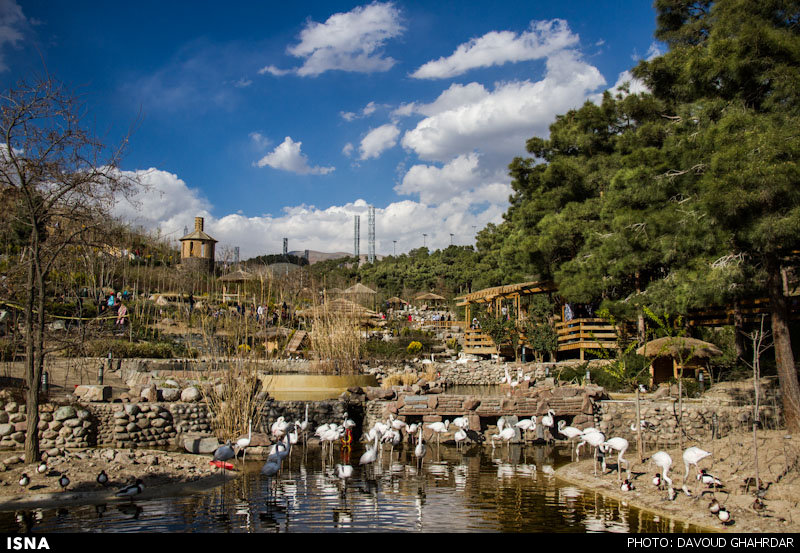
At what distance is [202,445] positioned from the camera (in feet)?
31.5

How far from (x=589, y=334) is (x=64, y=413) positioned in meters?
14.2

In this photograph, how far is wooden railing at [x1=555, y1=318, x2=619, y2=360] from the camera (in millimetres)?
17719

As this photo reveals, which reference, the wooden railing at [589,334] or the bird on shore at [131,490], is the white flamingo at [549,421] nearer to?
the bird on shore at [131,490]

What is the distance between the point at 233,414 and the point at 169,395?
254 cm

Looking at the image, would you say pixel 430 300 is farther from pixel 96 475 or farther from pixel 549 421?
pixel 96 475

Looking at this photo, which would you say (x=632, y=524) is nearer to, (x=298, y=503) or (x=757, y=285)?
(x=298, y=503)

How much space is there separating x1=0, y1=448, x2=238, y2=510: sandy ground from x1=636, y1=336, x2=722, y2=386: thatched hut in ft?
32.0

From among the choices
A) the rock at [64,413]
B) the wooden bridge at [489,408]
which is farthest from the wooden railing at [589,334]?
the rock at [64,413]

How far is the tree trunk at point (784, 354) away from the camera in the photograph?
27.2 ft

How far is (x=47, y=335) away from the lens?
24.7 feet

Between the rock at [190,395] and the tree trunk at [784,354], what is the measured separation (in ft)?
33.8

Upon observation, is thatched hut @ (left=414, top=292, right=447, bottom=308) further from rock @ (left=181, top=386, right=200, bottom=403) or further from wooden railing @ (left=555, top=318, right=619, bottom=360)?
rock @ (left=181, top=386, right=200, bottom=403)

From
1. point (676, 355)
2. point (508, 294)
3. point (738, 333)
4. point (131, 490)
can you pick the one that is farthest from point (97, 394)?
point (508, 294)

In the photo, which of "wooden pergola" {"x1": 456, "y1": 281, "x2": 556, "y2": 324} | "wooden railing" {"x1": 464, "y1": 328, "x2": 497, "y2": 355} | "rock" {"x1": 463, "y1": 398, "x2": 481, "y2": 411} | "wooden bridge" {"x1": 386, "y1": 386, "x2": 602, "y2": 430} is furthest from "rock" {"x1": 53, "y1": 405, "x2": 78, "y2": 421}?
"wooden railing" {"x1": 464, "y1": 328, "x2": 497, "y2": 355}
